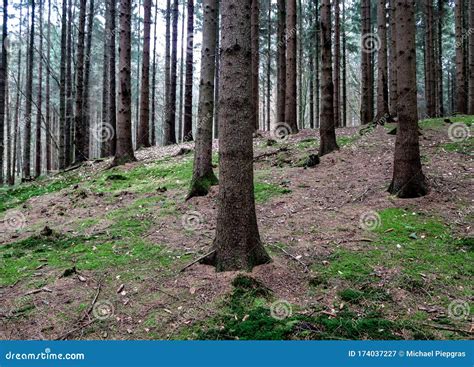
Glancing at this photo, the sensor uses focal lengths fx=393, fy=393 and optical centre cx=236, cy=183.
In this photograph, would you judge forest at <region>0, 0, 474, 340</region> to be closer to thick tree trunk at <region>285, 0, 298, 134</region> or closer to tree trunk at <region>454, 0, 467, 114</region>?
thick tree trunk at <region>285, 0, 298, 134</region>

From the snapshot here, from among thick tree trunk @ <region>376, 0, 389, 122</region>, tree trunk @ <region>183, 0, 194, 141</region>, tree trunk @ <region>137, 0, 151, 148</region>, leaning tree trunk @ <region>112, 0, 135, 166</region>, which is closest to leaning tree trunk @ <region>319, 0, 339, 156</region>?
→ thick tree trunk @ <region>376, 0, 389, 122</region>

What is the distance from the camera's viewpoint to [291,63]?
15.3 meters

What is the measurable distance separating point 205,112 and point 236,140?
394 centimetres

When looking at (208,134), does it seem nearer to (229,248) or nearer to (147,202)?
(147,202)

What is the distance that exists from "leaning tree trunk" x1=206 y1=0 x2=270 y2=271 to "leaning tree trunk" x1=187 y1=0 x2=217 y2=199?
12.0 ft

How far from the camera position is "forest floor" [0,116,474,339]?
4691 millimetres

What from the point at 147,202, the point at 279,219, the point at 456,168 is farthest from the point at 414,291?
the point at 147,202

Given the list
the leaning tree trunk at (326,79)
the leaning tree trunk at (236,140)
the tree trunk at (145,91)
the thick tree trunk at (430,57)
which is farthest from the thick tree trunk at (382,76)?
the leaning tree trunk at (236,140)

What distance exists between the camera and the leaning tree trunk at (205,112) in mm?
9234

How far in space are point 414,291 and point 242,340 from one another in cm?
246

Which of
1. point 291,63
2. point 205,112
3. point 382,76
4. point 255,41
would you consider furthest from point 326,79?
point 255,41

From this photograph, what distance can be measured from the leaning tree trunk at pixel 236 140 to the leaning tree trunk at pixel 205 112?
3.65 meters

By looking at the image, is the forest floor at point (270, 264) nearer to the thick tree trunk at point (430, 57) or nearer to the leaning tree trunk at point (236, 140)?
the leaning tree trunk at point (236, 140)

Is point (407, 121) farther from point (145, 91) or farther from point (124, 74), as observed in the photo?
point (145, 91)
